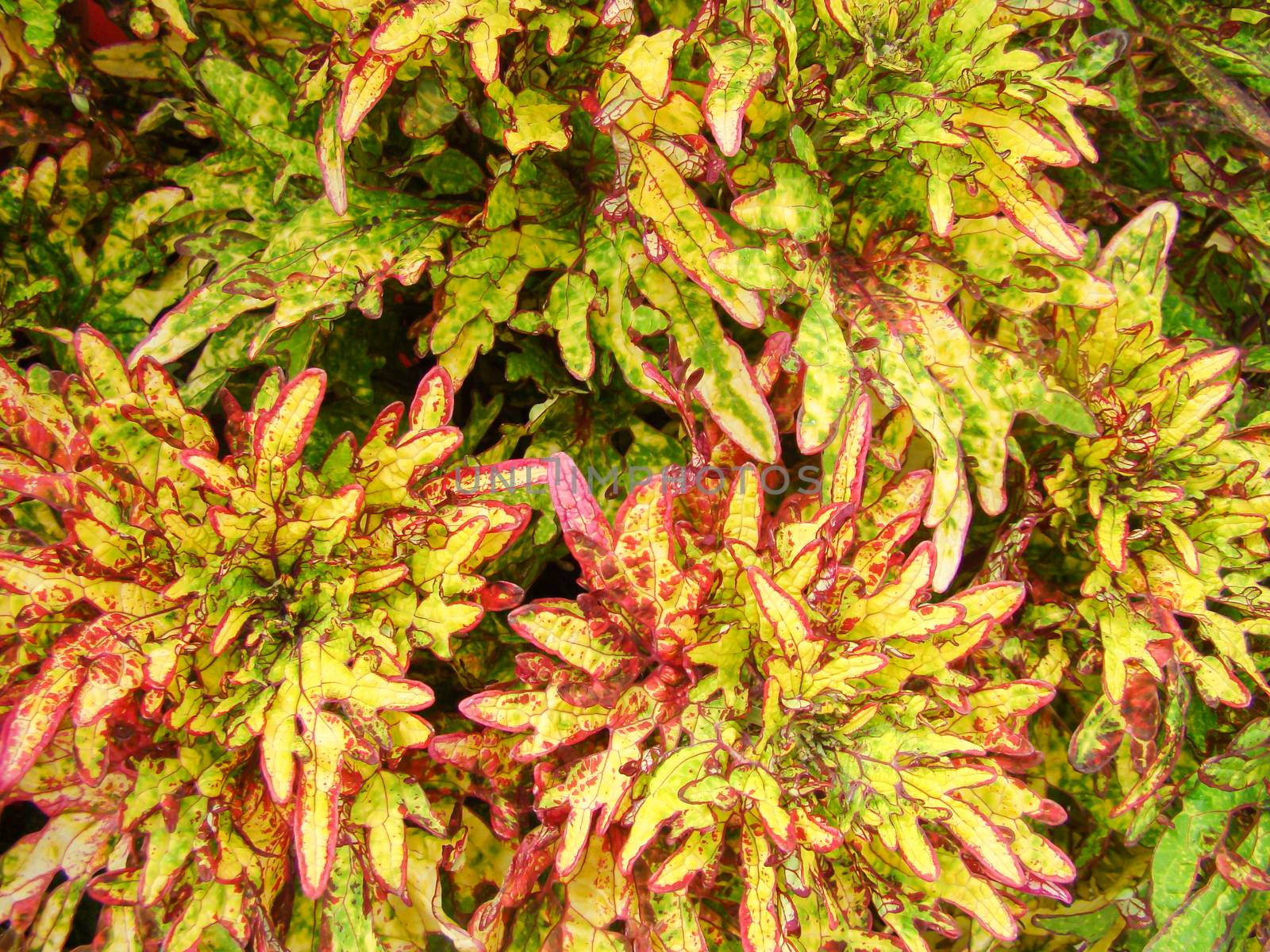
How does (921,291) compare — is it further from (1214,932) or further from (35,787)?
(35,787)

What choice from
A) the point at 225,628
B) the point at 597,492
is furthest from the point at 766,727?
the point at 225,628

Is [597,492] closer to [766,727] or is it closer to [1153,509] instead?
[766,727]

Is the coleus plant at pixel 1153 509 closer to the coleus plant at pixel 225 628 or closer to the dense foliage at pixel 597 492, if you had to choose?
the dense foliage at pixel 597 492

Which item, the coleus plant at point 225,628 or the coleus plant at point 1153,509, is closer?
the coleus plant at point 225,628

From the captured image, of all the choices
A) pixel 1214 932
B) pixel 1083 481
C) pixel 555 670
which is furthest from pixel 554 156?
pixel 1214 932

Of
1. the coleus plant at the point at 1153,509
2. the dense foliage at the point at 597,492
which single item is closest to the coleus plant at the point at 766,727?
the dense foliage at the point at 597,492

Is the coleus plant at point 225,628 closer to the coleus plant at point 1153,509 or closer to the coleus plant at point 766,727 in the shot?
the coleus plant at point 766,727

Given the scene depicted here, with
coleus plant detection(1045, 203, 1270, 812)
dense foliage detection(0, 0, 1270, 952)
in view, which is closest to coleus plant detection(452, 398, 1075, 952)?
dense foliage detection(0, 0, 1270, 952)
